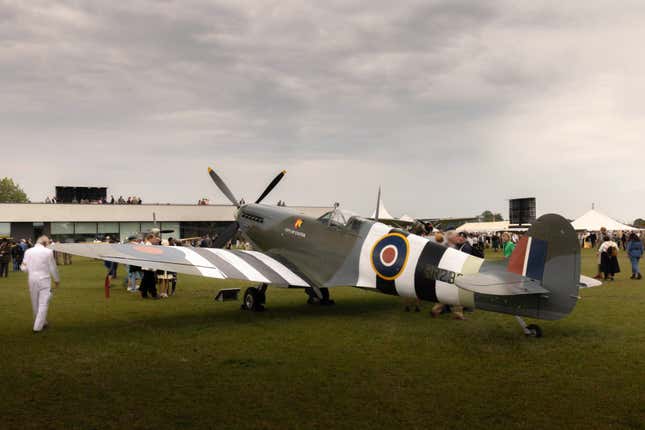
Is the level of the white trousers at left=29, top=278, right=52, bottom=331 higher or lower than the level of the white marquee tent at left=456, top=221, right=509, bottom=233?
lower

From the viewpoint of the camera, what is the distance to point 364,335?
26.6 ft

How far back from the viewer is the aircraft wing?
8.51 metres

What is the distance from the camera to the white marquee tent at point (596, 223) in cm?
4183

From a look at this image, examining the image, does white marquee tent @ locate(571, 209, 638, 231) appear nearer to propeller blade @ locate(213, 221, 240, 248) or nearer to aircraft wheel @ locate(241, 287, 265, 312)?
propeller blade @ locate(213, 221, 240, 248)

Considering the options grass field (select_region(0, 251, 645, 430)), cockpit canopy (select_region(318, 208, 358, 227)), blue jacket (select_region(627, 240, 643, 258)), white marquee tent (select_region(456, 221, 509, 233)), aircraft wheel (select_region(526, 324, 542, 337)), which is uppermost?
cockpit canopy (select_region(318, 208, 358, 227))

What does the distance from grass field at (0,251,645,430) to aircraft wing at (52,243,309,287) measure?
841 millimetres

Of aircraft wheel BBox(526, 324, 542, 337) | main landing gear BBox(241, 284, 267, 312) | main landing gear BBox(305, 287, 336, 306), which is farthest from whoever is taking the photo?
main landing gear BBox(305, 287, 336, 306)

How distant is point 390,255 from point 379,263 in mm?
274

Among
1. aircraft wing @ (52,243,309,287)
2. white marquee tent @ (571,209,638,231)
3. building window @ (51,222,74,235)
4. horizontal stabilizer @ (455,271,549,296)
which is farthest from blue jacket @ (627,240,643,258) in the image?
building window @ (51,222,74,235)

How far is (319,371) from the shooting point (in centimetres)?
596

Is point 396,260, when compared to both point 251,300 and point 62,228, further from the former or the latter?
point 62,228

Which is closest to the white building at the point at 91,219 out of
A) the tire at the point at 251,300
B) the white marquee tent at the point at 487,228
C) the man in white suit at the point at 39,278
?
the white marquee tent at the point at 487,228

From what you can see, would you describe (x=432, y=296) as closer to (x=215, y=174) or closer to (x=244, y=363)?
(x=244, y=363)

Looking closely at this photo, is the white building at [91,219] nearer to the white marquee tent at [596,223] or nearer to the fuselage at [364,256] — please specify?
the white marquee tent at [596,223]
